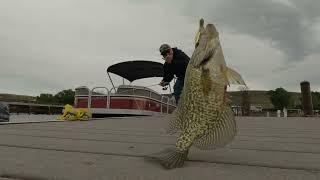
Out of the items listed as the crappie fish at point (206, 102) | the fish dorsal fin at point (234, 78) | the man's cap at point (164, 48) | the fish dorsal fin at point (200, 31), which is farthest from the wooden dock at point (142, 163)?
the man's cap at point (164, 48)

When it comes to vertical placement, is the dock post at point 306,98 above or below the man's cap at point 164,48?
above

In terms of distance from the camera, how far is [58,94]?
376ft

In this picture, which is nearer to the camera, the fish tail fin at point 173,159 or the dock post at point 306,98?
the fish tail fin at point 173,159

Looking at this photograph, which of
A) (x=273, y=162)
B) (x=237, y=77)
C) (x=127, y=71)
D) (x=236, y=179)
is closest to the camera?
(x=236, y=179)

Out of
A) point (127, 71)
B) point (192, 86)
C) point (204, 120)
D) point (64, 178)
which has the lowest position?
point (64, 178)

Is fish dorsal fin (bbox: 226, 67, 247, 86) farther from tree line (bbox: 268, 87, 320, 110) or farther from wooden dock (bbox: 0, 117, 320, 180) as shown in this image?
tree line (bbox: 268, 87, 320, 110)

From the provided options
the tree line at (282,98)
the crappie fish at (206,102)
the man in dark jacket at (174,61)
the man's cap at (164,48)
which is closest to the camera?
the crappie fish at (206,102)

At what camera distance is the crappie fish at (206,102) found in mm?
2898

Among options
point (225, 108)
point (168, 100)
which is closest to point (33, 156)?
point (225, 108)

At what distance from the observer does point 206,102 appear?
115 inches

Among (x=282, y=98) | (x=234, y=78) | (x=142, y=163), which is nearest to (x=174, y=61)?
(x=142, y=163)

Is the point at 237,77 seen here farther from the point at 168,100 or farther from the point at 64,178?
the point at 168,100

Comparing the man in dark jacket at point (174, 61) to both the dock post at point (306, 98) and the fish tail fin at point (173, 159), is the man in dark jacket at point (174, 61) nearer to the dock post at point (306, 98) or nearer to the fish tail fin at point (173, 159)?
the fish tail fin at point (173, 159)

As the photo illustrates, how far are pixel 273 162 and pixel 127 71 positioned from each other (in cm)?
2489
